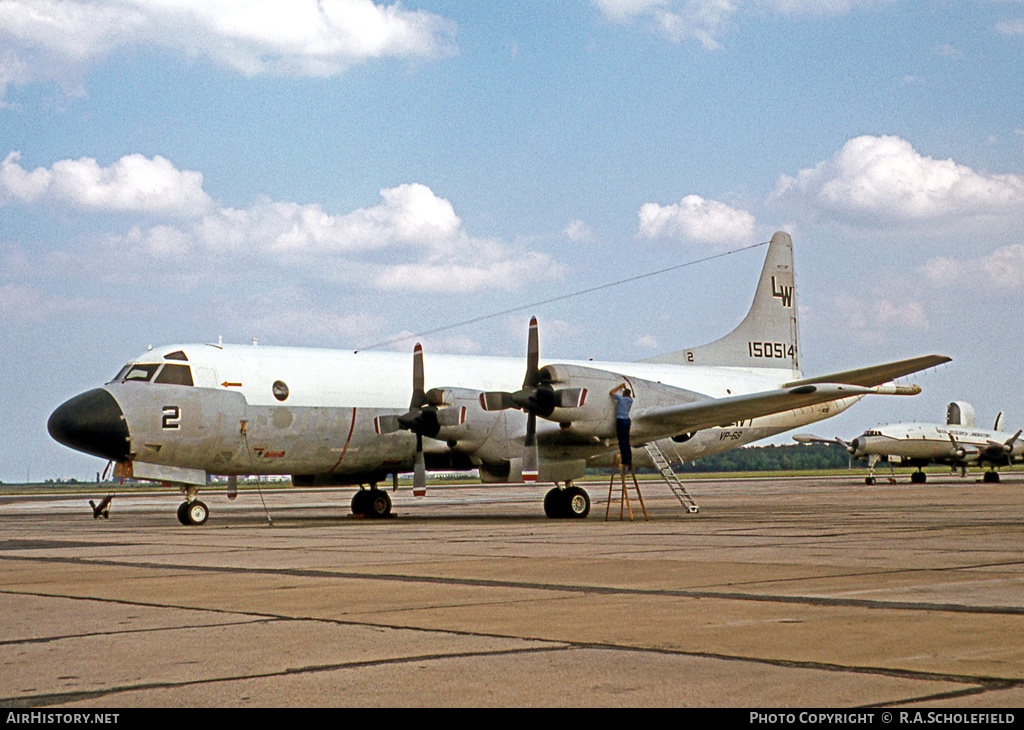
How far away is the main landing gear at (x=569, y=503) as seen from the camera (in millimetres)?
22516

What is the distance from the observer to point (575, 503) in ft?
74.1

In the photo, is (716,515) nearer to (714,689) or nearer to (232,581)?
(232,581)

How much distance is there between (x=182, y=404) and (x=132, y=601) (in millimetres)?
12941

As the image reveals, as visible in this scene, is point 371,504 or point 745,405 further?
point 371,504

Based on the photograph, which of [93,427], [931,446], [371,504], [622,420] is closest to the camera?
[93,427]

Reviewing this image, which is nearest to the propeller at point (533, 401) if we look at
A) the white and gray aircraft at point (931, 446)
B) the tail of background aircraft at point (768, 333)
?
the tail of background aircraft at point (768, 333)

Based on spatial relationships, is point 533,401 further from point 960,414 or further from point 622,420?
point 960,414

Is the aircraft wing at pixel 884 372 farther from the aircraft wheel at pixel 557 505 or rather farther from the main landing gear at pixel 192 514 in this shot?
the main landing gear at pixel 192 514

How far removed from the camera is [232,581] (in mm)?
9969

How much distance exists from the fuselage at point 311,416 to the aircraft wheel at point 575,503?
1.35 ft

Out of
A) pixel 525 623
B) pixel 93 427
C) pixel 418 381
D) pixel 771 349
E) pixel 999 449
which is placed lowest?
pixel 525 623

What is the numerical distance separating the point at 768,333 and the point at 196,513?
1746cm

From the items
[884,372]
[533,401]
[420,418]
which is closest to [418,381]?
[420,418]

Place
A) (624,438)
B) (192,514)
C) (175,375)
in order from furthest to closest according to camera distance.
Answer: (624,438) < (175,375) < (192,514)
